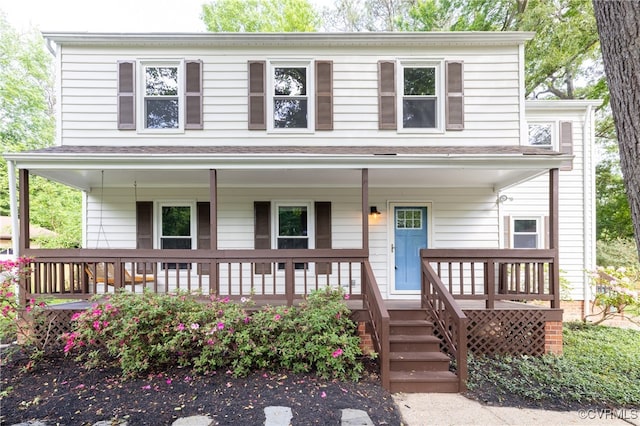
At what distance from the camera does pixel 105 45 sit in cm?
600

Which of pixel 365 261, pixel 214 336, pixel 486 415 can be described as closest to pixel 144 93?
pixel 214 336

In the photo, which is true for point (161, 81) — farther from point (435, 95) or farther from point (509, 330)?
point (509, 330)

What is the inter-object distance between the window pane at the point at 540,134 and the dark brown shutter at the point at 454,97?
10.2ft

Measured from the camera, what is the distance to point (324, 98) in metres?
6.07

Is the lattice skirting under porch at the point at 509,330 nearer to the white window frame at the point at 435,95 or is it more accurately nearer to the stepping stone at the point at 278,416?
the stepping stone at the point at 278,416

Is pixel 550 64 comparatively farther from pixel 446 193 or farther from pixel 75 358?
pixel 75 358

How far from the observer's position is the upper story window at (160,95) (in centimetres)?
596

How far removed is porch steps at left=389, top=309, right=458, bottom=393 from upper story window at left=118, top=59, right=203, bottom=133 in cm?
518

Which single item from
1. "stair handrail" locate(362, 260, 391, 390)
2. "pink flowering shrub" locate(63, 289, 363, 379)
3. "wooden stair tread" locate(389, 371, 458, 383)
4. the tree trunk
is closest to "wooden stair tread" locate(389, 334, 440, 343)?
"stair handrail" locate(362, 260, 391, 390)

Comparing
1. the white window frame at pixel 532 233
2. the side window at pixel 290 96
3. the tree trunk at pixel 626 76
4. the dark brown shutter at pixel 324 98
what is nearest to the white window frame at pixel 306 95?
the side window at pixel 290 96

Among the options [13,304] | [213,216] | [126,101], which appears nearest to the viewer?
[13,304]

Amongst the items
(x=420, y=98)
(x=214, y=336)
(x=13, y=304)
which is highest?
(x=420, y=98)

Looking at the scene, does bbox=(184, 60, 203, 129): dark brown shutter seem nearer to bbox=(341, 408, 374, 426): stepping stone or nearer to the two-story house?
the two-story house

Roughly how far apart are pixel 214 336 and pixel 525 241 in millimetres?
7512
